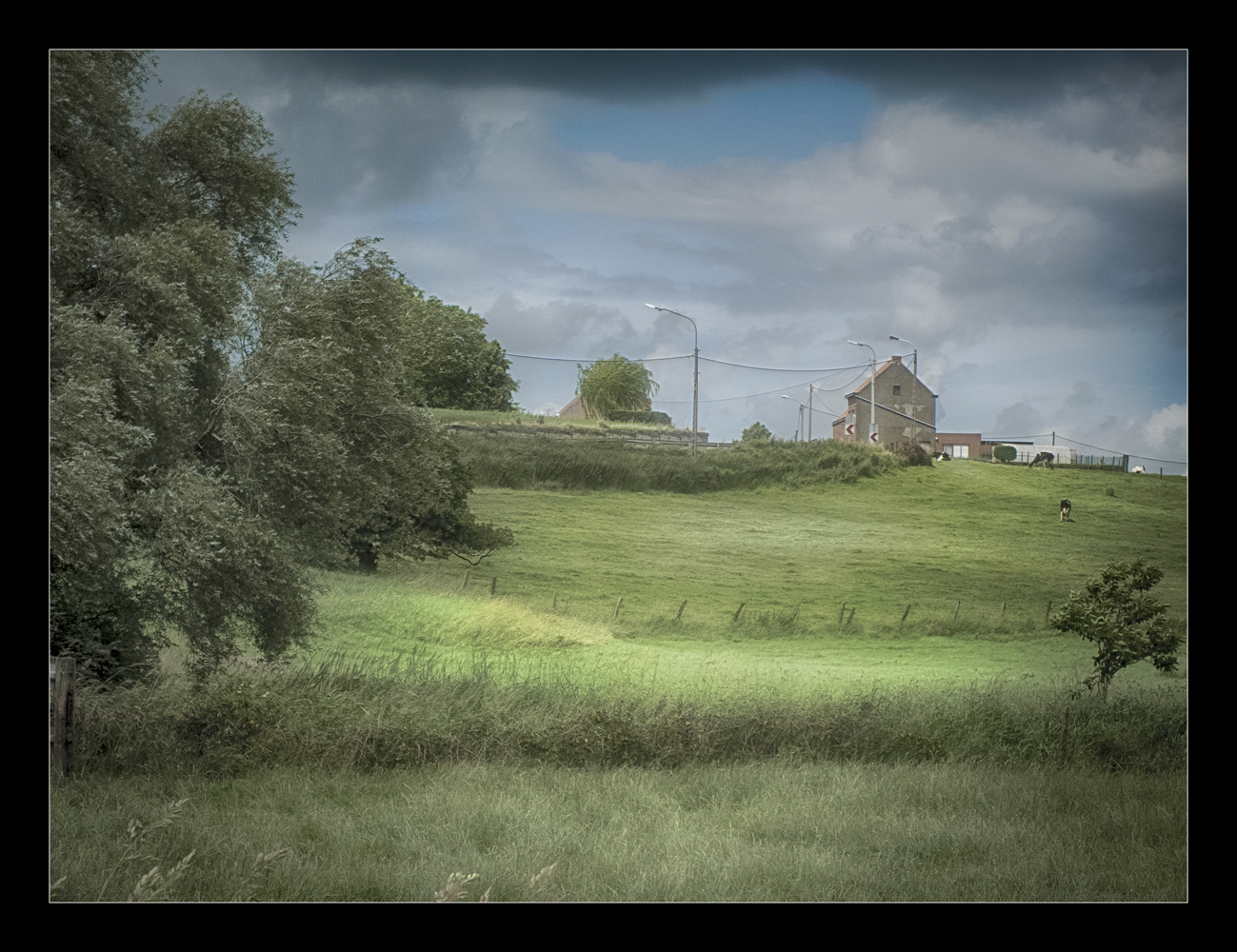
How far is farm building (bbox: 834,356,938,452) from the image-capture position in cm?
720

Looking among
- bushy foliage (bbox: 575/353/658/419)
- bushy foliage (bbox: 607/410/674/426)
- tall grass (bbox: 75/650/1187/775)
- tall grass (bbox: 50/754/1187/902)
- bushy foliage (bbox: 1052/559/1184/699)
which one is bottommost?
tall grass (bbox: 50/754/1187/902)

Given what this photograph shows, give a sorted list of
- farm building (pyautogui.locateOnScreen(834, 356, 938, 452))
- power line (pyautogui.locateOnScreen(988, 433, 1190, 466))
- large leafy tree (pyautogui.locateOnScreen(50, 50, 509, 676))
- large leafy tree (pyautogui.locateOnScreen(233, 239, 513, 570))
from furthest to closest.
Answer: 1. farm building (pyautogui.locateOnScreen(834, 356, 938, 452))
2. power line (pyautogui.locateOnScreen(988, 433, 1190, 466))
3. large leafy tree (pyautogui.locateOnScreen(233, 239, 513, 570))
4. large leafy tree (pyautogui.locateOnScreen(50, 50, 509, 676))

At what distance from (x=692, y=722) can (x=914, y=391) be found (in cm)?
326

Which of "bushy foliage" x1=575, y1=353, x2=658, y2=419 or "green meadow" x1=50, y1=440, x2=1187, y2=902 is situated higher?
Answer: "bushy foliage" x1=575, y1=353, x2=658, y2=419

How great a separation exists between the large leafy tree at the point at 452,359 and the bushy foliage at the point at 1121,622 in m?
4.82

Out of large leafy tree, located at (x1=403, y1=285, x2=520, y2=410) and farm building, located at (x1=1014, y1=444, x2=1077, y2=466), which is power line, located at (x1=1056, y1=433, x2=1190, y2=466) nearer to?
farm building, located at (x1=1014, y1=444, x2=1077, y2=466)

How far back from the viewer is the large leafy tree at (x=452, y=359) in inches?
270

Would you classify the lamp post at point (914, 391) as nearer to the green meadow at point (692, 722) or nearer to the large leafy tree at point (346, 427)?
the green meadow at point (692, 722)

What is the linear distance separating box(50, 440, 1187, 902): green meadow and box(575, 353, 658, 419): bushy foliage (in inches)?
16.7

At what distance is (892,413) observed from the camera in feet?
23.9

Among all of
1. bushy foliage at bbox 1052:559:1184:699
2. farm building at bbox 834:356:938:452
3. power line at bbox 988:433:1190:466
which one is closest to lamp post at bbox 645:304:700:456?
farm building at bbox 834:356:938:452

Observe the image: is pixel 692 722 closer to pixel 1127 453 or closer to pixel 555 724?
pixel 555 724

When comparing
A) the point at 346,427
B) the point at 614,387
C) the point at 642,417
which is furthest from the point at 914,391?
the point at 346,427
